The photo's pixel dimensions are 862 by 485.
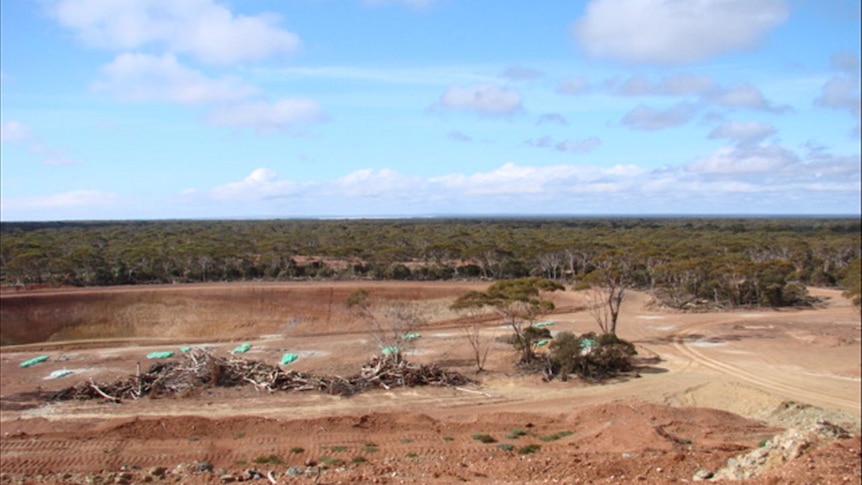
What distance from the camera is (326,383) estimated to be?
24.9 m

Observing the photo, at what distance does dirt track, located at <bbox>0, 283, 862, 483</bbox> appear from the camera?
13938mm

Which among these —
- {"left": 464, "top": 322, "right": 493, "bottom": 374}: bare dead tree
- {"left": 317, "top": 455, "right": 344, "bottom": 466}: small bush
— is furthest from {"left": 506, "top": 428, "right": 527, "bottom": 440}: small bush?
{"left": 464, "top": 322, "right": 493, "bottom": 374}: bare dead tree

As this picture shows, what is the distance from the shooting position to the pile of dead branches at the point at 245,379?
24359 millimetres

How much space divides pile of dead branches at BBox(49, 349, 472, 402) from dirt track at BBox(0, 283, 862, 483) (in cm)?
81

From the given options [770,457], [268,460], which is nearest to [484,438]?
[268,460]

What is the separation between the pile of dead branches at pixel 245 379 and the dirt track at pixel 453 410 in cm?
81

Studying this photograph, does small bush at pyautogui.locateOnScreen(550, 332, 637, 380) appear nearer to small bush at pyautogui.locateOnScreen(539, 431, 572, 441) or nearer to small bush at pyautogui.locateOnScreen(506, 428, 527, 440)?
small bush at pyautogui.locateOnScreen(539, 431, 572, 441)

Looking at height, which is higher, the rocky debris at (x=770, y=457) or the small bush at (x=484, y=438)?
the rocky debris at (x=770, y=457)

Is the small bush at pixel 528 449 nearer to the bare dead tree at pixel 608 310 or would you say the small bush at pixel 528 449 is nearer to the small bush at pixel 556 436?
the small bush at pixel 556 436

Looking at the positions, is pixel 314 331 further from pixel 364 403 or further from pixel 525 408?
pixel 525 408

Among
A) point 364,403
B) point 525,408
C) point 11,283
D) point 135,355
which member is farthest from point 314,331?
point 11,283

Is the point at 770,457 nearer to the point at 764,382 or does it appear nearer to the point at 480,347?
the point at 764,382

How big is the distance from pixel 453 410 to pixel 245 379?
964 cm

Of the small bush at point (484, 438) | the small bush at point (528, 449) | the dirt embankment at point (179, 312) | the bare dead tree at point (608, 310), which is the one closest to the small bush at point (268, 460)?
the small bush at point (484, 438)
